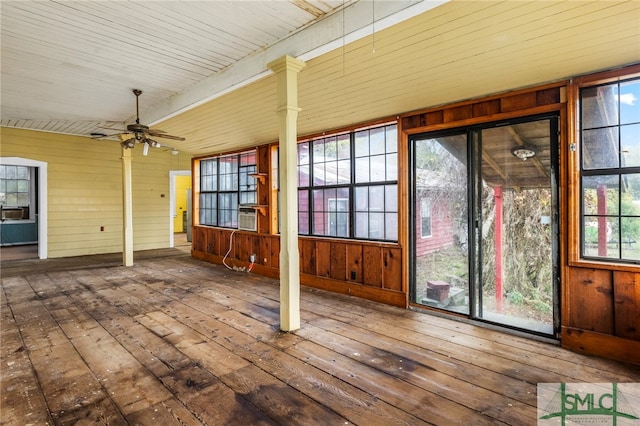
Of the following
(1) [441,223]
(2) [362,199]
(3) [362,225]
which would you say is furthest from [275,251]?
(1) [441,223]

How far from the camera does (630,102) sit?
2.74 meters

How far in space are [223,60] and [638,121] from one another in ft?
12.9

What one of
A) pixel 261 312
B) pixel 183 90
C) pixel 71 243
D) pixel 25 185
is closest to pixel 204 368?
pixel 261 312

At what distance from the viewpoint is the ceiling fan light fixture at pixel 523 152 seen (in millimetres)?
3307

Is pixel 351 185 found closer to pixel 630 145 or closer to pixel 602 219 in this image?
pixel 602 219

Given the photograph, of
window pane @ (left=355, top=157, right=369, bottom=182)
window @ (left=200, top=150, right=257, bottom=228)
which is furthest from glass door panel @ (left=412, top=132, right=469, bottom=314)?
window @ (left=200, top=150, right=257, bottom=228)

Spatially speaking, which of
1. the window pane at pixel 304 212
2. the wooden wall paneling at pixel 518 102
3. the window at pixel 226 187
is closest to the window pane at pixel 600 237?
the wooden wall paneling at pixel 518 102

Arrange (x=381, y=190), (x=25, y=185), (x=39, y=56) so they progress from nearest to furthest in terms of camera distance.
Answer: (x=39, y=56), (x=381, y=190), (x=25, y=185)

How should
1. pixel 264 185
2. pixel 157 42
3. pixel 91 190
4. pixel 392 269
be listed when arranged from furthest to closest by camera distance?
1. pixel 91 190
2. pixel 264 185
3. pixel 392 269
4. pixel 157 42

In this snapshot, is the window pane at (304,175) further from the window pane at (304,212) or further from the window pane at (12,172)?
the window pane at (12,172)

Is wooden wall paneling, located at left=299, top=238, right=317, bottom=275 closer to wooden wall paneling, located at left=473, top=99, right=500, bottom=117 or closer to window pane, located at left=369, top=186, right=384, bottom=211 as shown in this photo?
window pane, located at left=369, top=186, right=384, bottom=211

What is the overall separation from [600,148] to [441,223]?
5.38ft

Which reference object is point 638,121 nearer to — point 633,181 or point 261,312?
point 633,181

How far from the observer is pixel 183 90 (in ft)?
14.9
